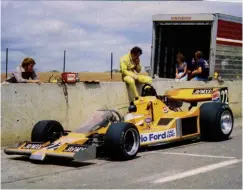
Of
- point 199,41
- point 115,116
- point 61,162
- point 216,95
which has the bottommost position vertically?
point 61,162

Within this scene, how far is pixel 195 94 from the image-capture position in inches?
438

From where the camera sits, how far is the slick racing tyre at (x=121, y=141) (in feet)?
27.7

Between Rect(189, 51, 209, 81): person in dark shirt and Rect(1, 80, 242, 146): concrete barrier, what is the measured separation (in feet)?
10.9

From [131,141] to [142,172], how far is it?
1.26 m

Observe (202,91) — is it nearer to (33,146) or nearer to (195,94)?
(195,94)

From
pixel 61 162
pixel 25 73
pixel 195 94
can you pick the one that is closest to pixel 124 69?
pixel 195 94

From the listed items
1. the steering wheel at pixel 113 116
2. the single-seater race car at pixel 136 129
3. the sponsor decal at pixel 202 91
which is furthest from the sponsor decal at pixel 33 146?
the sponsor decal at pixel 202 91

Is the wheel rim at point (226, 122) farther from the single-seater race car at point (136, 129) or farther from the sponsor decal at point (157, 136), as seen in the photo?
the sponsor decal at point (157, 136)

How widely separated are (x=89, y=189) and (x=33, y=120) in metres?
4.01

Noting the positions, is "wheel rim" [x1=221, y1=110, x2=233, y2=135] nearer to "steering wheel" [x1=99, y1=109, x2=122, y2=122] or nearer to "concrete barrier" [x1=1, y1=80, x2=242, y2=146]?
"concrete barrier" [x1=1, y1=80, x2=242, y2=146]

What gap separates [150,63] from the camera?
695 inches

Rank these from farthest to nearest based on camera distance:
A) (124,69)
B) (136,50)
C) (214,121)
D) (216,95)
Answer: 1. (124,69)
2. (136,50)
3. (216,95)
4. (214,121)

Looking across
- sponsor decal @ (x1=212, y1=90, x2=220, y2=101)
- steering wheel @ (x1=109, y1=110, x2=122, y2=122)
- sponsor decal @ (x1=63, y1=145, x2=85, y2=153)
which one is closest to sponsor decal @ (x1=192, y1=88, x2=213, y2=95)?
sponsor decal @ (x1=212, y1=90, x2=220, y2=101)

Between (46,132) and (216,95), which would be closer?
(46,132)
